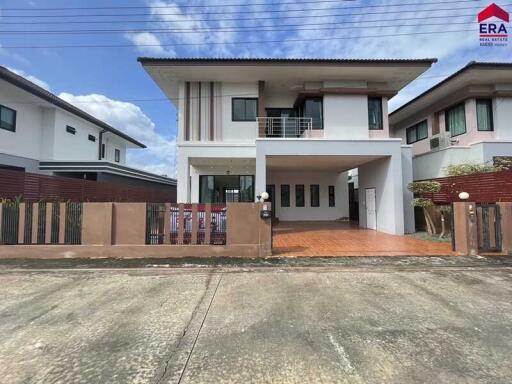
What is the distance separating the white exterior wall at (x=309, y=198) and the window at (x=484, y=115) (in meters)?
7.42

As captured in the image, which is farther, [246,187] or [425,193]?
[246,187]

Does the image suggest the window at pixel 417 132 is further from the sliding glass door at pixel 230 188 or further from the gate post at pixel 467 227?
the sliding glass door at pixel 230 188

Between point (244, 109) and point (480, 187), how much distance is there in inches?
389

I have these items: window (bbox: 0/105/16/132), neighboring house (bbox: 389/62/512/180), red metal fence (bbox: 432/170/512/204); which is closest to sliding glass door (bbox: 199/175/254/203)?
red metal fence (bbox: 432/170/512/204)

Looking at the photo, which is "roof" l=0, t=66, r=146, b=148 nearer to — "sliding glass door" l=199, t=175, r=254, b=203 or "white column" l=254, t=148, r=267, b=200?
"sliding glass door" l=199, t=175, r=254, b=203

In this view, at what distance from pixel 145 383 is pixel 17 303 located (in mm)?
3494

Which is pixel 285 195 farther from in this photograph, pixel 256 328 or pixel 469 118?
pixel 256 328

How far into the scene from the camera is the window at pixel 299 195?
1777 centimetres

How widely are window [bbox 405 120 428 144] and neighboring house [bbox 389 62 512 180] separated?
1.07 metres

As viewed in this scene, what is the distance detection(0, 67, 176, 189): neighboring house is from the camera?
1334cm

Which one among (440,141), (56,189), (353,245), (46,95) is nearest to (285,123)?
(353,245)

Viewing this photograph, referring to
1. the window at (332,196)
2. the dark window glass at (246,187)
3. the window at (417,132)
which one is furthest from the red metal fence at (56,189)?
the window at (417,132)

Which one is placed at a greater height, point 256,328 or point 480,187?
point 480,187

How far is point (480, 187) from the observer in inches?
396
